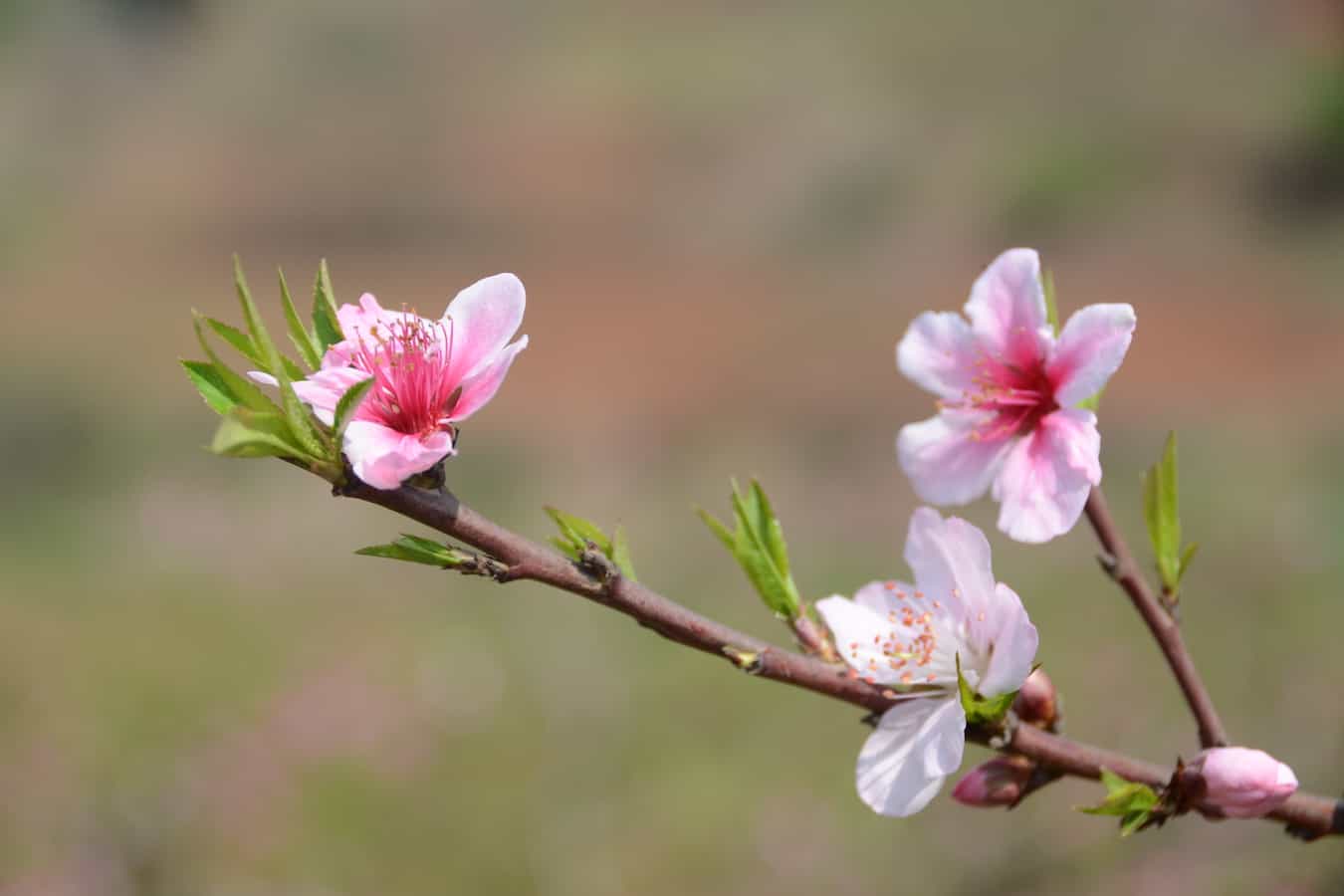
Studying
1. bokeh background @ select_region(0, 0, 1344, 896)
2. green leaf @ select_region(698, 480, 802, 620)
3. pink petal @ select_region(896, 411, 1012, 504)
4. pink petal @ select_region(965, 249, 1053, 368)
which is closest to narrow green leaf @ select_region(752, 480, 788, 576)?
green leaf @ select_region(698, 480, 802, 620)

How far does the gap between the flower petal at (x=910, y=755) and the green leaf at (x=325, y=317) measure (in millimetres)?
439

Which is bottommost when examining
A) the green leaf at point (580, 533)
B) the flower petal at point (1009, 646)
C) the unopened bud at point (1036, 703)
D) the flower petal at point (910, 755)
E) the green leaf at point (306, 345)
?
the unopened bud at point (1036, 703)

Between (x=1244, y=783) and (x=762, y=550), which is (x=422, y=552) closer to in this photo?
(x=762, y=550)

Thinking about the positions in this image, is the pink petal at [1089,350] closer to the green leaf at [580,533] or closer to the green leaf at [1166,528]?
the green leaf at [1166,528]

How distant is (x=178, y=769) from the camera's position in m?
3.38

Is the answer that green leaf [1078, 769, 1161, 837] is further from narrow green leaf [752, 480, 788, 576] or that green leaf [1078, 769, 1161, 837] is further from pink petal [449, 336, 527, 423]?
pink petal [449, 336, 527, 423]

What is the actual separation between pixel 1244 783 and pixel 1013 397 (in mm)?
297

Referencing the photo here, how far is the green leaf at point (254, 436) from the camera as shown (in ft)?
1.85

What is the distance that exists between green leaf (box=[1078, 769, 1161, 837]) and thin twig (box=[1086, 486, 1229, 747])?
0.10 meters

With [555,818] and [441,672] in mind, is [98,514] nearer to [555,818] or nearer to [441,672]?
[441,672]

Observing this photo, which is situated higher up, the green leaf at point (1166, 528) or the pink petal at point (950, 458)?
the pink petal at point (950, 458)

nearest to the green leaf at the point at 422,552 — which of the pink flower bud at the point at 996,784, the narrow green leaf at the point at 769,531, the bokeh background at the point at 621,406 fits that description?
the narrow green leaf at the point at 769,531

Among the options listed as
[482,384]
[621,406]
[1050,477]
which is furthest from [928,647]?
[621,406]

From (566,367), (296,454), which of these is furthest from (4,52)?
(296,454)
